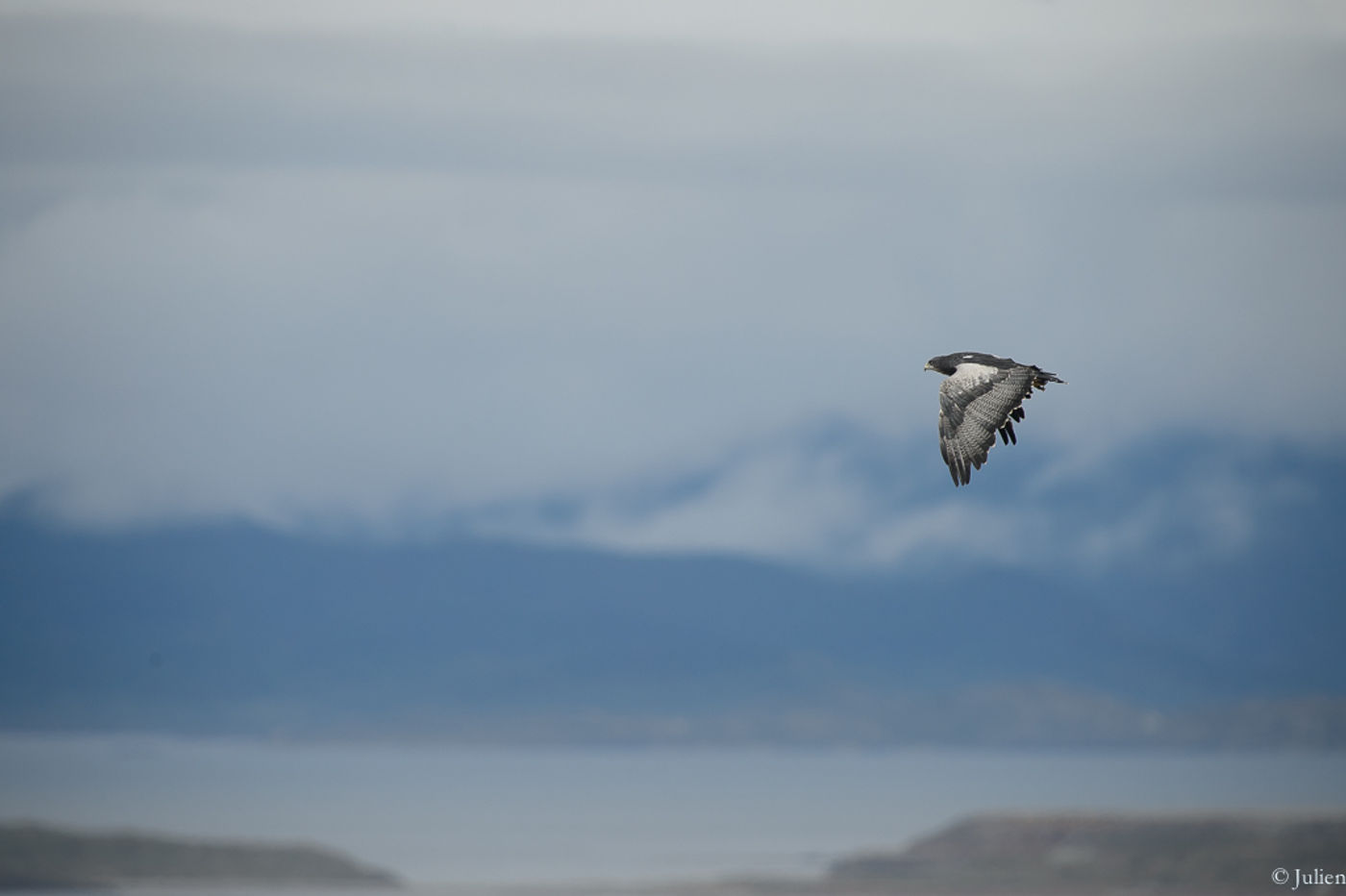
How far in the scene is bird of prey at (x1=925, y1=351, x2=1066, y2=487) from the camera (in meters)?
53.9

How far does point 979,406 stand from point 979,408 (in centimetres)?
5

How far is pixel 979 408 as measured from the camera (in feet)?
178

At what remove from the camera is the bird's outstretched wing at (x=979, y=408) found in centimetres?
5391

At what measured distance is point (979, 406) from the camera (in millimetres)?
54125

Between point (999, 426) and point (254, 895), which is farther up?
point (254, 895)

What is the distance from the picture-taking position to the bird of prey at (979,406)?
5391 centimetres

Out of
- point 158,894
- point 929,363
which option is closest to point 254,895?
point 158,894

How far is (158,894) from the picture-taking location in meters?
195

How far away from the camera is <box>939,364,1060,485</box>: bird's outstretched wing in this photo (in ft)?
177

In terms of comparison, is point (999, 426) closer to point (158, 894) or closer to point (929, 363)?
point (929, 363)

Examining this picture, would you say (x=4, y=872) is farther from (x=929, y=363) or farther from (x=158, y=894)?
(x=929, y=363)

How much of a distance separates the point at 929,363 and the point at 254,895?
15491 centimetres

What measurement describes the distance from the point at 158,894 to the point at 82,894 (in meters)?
6.48

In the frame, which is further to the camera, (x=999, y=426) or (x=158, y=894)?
(x=158, y=894)
